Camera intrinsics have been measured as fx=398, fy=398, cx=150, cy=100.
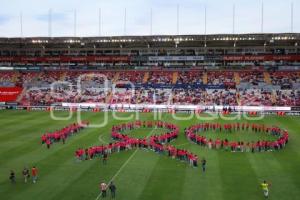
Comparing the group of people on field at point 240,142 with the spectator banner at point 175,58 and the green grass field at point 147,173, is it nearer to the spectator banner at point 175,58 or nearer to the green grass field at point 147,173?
the green grass field at point 147,173

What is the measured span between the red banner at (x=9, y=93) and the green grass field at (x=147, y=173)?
3191 cm

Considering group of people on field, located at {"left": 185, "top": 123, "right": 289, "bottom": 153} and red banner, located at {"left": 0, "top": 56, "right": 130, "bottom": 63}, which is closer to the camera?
group of people on field, located at {"left": 185, "top": 123, "right": 289, "bottom": 153}

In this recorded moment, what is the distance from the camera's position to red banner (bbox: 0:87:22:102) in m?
65.2

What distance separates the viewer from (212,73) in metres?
69.2

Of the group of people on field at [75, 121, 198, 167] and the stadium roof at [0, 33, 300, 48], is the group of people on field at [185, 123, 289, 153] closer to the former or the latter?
the group of people on field at [75, 121, 198, 167]

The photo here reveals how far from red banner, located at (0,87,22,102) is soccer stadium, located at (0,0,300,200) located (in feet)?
0.54

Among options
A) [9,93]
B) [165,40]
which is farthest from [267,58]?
[9,93]

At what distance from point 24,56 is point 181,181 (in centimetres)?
5980

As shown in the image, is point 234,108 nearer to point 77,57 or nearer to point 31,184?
point 77,57

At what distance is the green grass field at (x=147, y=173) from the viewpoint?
2097 centimetres

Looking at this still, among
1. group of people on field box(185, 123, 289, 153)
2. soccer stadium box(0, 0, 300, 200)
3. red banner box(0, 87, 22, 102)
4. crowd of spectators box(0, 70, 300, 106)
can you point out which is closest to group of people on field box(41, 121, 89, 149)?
soccer stadium box(0, 0, 300, 200)

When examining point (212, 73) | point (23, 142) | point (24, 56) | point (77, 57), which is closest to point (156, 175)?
point (23, 142)

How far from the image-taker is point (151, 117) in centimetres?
4947

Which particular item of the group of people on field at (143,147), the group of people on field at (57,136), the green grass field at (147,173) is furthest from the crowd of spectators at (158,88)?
the group of people on field at (143,147)
